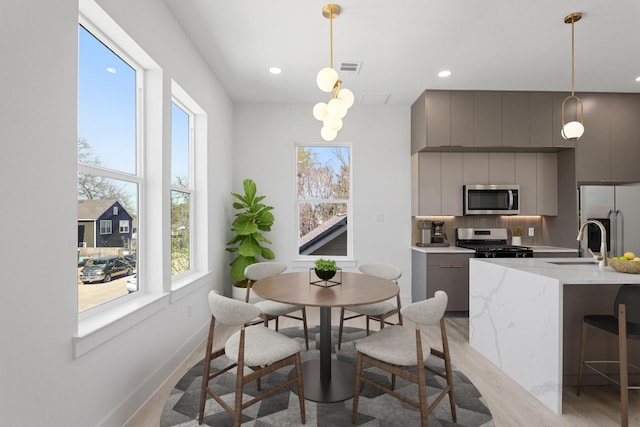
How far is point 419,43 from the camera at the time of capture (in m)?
3.06

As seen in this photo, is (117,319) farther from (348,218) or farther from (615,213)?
(615,213)

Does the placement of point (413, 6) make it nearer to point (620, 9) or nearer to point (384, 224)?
point (620, 9)

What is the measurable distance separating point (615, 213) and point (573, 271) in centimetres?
261

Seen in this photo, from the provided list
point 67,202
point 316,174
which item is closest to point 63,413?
point 67,202

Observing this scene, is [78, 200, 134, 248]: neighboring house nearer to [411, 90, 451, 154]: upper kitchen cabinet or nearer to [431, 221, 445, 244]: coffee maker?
[411, 90, 451, 154]: upper kitchen cabinet

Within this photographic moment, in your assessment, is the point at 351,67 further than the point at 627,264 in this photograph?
Yes

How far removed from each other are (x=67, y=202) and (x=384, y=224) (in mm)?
3829

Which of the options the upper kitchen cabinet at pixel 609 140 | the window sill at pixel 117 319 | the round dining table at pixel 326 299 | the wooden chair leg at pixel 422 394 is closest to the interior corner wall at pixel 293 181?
the round dining table at pixel 326 299

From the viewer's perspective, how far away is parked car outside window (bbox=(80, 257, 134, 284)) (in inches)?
75.4

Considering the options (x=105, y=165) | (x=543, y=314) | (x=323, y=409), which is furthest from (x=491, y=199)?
(x=105, y=165)

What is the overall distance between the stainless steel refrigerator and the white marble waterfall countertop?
1.72 metres

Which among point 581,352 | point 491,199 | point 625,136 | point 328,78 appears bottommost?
point 581,352

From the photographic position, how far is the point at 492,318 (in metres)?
2.79

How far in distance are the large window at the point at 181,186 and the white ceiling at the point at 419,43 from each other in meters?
0.71
